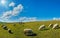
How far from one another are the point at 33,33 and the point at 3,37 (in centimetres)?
1369

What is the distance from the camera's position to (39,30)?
86375 millimetres

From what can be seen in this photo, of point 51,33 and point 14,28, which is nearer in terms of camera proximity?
point 51,33

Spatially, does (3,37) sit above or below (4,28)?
below

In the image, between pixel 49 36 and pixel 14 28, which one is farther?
pixel 14 28

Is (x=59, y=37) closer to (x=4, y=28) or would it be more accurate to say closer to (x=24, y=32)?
(x=24, y=32)

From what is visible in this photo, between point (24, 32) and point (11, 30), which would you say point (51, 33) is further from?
point (11, 30)

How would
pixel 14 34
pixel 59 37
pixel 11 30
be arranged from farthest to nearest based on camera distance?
pixel 11 30 → pixel 14 34 → pixel 59 37

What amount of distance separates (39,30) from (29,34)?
21.9 ft

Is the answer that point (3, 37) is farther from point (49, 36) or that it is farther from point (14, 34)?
point (49, 36)

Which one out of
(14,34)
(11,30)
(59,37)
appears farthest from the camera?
(11,30)

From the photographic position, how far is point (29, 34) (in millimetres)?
81812

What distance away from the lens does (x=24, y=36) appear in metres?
80.0

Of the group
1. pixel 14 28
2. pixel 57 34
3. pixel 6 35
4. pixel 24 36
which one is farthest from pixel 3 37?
pixel 57 34

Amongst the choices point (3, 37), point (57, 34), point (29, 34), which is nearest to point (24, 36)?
point (29, 34)
